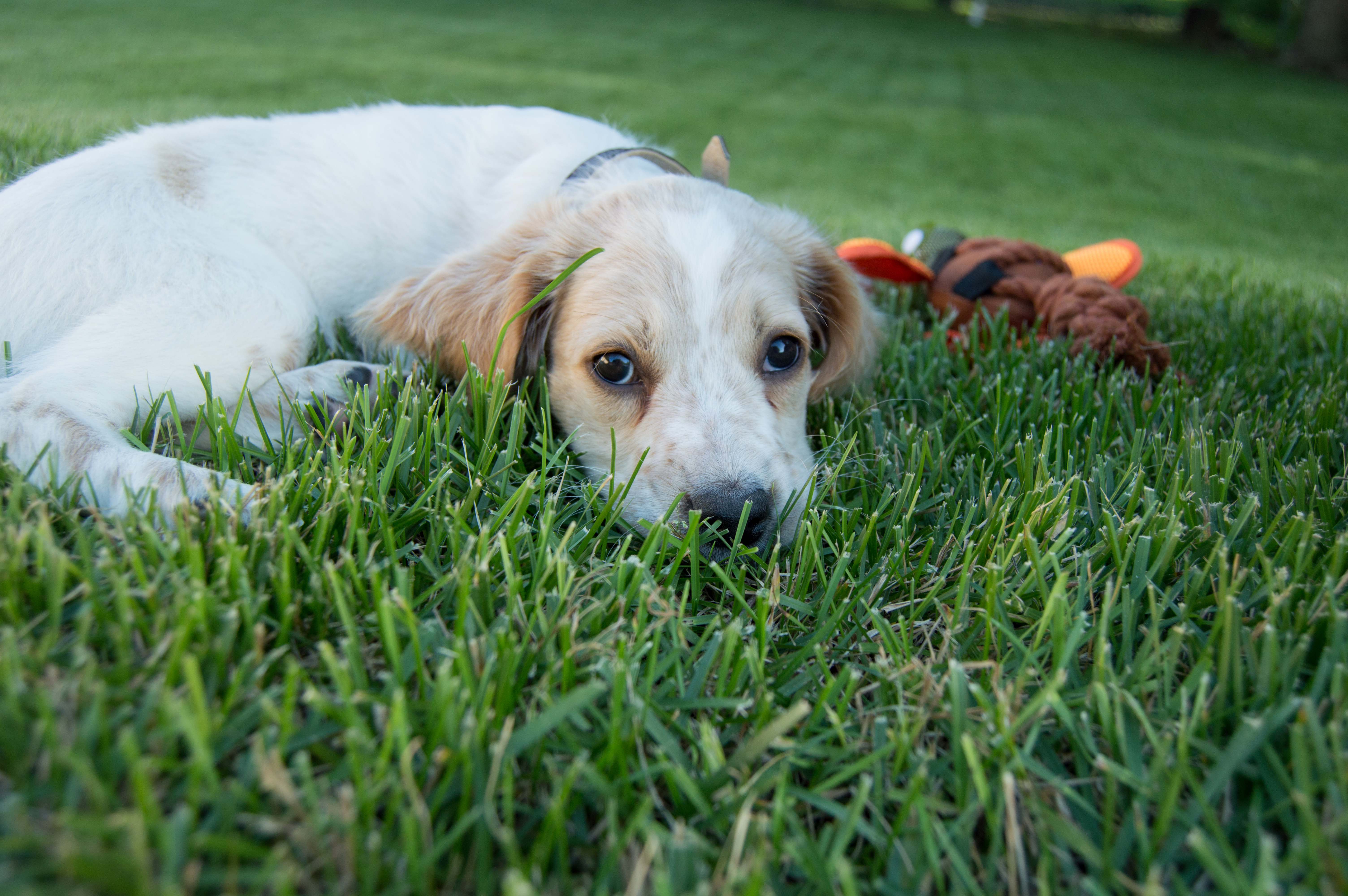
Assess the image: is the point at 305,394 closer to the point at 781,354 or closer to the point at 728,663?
the point at 781,354

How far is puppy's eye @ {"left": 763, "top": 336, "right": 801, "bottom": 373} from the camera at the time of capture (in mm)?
2809

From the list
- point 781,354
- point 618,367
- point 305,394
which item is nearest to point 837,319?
point 781,354

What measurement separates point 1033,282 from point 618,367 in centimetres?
234

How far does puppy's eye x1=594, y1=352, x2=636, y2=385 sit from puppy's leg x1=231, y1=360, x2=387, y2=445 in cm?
65

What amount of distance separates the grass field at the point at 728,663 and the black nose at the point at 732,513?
0.26ft

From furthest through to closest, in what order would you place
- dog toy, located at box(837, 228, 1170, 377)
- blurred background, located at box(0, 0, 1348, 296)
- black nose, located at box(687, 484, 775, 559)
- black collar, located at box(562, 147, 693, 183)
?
1. blurred background, located at box(0, 0, 1348, 296)
2. dog toy, located at box(837, 228, 1170, 377)
3. black collar, located at box(562, 147, 693, 183)
4. black nose, located at box(687, 484, 775, 559)

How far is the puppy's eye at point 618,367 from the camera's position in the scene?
Answer: 2.69 meters

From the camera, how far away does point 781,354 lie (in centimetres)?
285

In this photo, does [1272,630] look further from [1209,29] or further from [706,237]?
[1209,29]

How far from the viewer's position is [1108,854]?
1.31m

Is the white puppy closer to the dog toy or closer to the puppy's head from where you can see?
the puppy's head

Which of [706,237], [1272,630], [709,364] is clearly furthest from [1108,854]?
[706,237]

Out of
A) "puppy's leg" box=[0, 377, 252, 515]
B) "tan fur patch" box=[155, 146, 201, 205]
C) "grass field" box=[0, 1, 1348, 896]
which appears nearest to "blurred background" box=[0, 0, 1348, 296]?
"grass field" box=[0, 1, 1348, 896]

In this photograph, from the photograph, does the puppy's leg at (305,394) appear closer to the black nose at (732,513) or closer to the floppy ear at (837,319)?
the black nose at (732,513)
